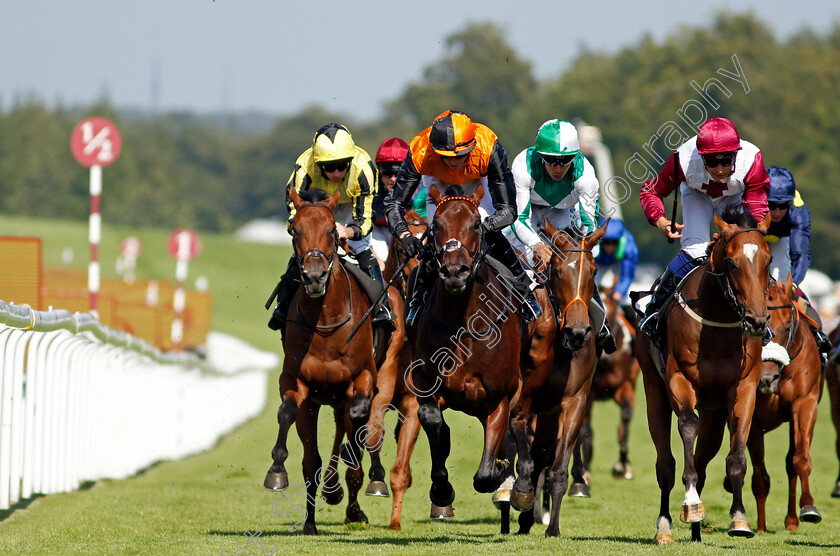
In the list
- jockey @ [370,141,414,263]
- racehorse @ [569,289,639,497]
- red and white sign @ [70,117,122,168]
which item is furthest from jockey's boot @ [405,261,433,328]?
red and white sign @ [70,117,122,168]

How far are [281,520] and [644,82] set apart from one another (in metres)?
67.9

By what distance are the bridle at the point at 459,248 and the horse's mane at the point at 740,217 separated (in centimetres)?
153

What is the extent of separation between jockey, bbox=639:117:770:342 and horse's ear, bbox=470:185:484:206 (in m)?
1.39

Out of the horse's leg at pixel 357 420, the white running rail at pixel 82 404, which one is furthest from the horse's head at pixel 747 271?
the white running rail at pixel 82 404

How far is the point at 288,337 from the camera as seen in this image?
8.04m

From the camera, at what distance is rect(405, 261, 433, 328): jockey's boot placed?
7.75 m

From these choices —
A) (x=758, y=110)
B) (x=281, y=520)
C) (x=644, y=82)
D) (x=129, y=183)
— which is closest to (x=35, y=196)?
(x=129, y=183)

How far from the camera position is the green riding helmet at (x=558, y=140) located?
8.38 metres

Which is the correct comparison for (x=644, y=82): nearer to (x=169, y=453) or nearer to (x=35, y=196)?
(x=35, y=196)

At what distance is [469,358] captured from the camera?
7293 millimetres

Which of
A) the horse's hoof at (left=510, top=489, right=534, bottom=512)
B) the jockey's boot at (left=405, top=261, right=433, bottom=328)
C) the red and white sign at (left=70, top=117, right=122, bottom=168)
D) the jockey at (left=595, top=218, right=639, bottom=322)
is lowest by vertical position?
the horse's hoof at (left=510, top=489, right=534, bottom=512)

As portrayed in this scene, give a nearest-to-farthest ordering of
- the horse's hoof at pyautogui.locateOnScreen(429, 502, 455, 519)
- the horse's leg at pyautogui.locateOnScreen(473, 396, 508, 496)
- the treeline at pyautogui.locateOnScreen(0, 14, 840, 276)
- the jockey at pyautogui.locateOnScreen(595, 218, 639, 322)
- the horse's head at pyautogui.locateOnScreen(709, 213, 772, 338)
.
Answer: the horse's head at pyautogui.locateOnScreen(709, 213, 772, 338), the horse's leg at pyautogui.locateOnScreen(473, 396, 508, 496), the horse's hoof at pyautogui.locateOnScreen(429, 502, 455, 519), the jockey at pyautogui.locateOnScreen(595, 218, 639, 322), the treeline at pyautogui.locateOnScreen(0, 14, 840, 276)

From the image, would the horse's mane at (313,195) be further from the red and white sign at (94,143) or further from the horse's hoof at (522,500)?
the red and white sign at (94,143)

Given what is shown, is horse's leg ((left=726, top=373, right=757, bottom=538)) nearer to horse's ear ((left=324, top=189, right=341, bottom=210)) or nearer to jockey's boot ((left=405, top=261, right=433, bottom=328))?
jockey's boot ((left=405, top=261, right=433, bottom=328))
